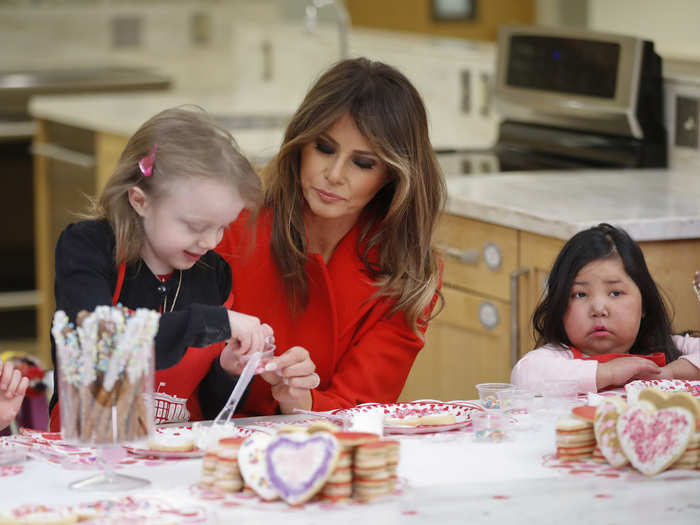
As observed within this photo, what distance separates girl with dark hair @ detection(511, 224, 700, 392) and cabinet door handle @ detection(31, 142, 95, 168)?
2.62m

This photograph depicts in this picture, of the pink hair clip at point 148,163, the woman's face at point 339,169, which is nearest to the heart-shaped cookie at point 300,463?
the pink hair clip at point 148,163

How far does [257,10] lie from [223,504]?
513cm

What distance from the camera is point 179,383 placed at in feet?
6.27

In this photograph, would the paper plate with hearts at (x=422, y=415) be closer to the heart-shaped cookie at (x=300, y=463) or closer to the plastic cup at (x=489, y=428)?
the plastic cup at (x=489, y=428)

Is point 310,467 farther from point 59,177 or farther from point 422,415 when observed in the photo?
point 59,177

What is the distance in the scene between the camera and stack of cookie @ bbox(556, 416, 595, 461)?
1.49 m

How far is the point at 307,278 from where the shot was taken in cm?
215

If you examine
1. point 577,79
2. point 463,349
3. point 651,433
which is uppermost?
point 577,79

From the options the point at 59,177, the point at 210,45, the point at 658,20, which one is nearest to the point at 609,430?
the point at 59,177

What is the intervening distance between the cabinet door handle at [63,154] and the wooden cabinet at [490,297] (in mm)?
1846

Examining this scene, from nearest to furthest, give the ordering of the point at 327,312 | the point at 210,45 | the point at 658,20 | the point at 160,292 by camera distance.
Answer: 1. the point at 160,292
2. the point at 327,312
3. the point at 658,20
4. the point at 210,45

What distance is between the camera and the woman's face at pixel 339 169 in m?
2.02

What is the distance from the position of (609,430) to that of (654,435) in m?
0.06

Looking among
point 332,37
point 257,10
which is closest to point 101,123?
point 332,37
